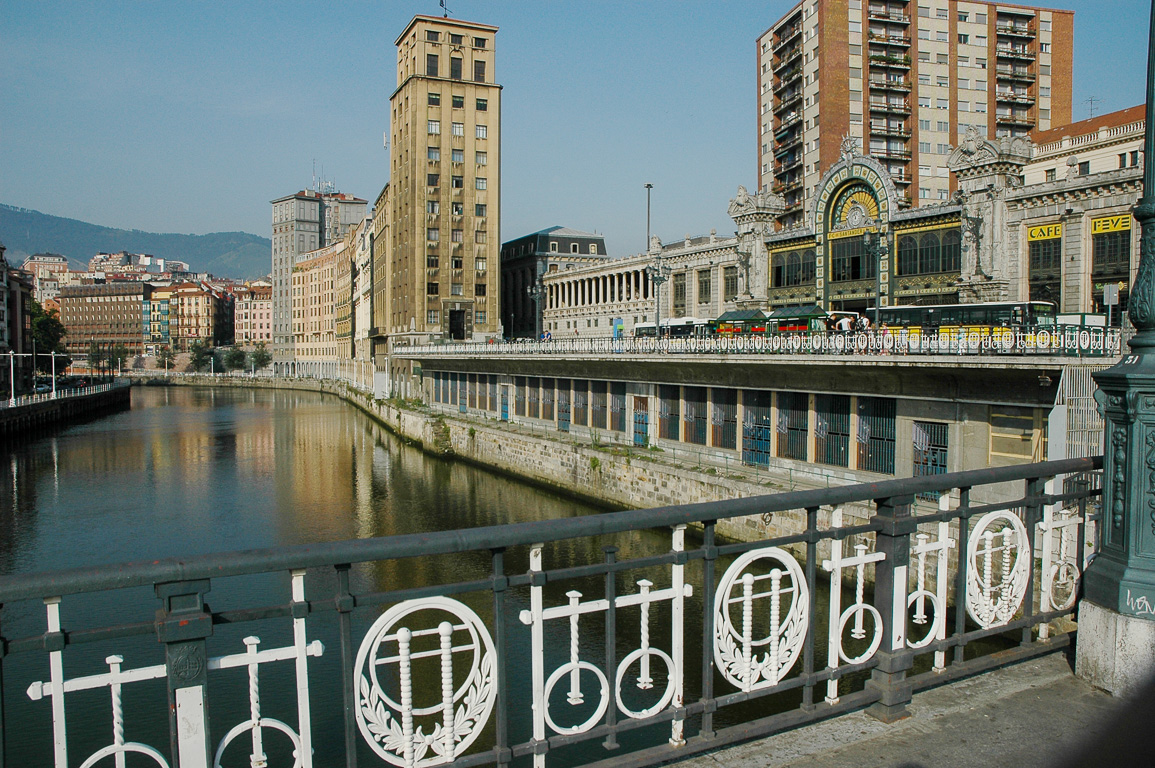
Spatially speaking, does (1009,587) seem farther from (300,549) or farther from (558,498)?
(558,498)

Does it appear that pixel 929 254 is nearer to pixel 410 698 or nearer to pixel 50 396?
pixel 410 698

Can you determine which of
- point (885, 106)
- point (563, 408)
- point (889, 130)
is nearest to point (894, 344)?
point (563, 408)

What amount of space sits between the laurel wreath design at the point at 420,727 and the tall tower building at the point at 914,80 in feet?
175

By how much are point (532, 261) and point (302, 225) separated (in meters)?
99.6

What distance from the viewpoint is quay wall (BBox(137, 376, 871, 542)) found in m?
22.2

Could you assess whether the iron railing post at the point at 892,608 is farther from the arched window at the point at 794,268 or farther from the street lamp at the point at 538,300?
the street lamp at the point at 538,300

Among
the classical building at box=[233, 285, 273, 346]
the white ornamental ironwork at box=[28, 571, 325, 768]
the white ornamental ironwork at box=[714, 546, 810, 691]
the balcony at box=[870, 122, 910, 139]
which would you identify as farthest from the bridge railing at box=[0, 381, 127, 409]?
the classical building at box=[233, 285, 273, 346]

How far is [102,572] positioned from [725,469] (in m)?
23.8

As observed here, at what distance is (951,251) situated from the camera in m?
36.4

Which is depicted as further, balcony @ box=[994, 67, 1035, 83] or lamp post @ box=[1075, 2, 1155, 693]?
balcony @ box=[994, 67, 1035, 83]

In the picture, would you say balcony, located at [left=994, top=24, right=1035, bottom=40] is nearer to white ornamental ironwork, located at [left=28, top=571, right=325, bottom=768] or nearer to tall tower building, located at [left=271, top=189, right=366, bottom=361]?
white ornamental ironwork, located at [left=28, top=571, right=325, bottom=768]

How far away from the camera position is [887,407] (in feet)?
71.1

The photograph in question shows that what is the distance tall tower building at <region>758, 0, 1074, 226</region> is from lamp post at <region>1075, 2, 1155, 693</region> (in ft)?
166

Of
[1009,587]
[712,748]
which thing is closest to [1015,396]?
[1009,587]
